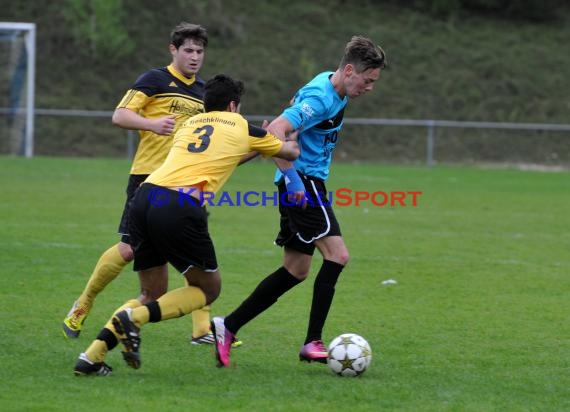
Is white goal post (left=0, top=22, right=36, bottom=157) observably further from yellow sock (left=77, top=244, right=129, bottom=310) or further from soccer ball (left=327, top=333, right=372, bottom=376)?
soccer ball (left=327, top=333, right=372, bottom=376)

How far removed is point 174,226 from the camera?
5.25 meters

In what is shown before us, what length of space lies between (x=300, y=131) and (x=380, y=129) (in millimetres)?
22163

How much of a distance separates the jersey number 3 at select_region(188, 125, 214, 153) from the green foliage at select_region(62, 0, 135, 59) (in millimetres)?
24264

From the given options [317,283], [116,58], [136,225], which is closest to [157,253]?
[136,225]

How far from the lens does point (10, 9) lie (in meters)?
30.8

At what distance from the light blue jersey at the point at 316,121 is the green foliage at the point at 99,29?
23.8 m

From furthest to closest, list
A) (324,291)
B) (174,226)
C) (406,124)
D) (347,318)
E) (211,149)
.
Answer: (406,124), (347,318), (324,291), (211,149), (174,226)

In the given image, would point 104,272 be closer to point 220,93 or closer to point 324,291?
point 324,291

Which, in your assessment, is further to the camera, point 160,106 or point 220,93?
point 160,106

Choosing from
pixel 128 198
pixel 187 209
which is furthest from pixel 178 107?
pixel 187 209

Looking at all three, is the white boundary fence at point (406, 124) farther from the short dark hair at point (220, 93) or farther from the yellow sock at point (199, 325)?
the short dark hair at point (220, 93)

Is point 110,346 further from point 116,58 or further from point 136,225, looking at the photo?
point 116,58

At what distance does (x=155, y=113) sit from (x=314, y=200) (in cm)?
141

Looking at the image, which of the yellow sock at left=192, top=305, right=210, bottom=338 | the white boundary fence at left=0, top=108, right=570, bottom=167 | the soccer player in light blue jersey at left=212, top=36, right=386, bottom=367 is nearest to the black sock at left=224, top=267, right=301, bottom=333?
the soccer player in light blue jersey at left=212, top=36, right=386, bottom=367
